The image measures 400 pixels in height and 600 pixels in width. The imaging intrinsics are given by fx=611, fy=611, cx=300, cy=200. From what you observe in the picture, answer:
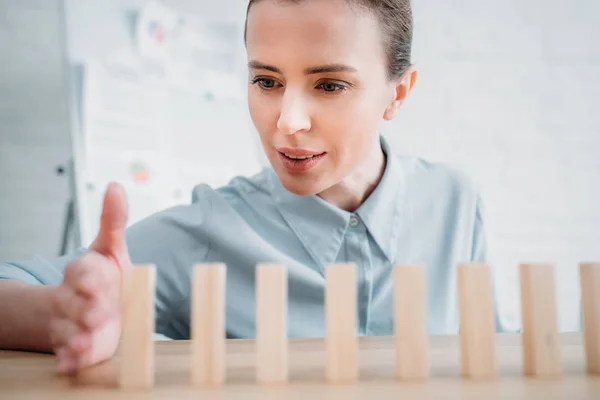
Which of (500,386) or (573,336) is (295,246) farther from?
(500,386)

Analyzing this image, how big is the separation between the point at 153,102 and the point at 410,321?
1581 millimetres

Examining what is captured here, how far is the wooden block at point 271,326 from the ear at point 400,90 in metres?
0.49

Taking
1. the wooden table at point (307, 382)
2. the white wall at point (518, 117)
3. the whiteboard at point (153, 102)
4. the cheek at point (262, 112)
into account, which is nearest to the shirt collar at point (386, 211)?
the cheek at point (262, 112)

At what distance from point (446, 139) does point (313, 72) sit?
1667 mm

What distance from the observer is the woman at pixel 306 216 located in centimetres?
62

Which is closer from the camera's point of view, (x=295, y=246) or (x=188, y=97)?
(x=295, y=246)

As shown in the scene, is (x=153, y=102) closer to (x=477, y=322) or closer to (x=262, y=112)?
(x=262, y=112)

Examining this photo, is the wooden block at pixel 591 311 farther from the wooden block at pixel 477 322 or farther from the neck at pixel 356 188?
the neck at pixel 356 188

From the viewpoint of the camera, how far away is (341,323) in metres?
0.42

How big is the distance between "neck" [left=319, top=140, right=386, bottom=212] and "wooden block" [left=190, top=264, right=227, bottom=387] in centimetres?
52

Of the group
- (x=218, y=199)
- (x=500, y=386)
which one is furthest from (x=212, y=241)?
(x=500, y=386)

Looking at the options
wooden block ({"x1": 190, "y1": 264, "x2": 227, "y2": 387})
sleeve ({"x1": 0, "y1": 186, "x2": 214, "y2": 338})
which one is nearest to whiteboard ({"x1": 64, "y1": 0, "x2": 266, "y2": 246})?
sleeve ({"x1": 0, "y1": 186, "x2": 214, "y2": 338})

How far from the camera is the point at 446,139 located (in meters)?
2.27

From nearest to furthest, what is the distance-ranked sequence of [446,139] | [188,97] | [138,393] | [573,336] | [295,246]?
[138,393] < [573,336] < [295,246] < [188,97] < [446,139]
